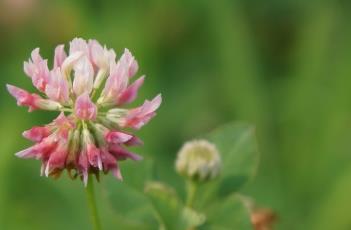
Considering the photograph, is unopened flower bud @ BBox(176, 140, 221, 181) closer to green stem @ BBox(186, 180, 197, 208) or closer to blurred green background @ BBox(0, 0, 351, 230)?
green stem @ BBox(186, 180, 197, 208)

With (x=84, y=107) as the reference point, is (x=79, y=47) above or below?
above

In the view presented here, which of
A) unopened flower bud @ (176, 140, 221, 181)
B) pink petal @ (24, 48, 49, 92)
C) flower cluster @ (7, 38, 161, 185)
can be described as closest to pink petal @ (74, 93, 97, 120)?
flower cluster @ (7, 38, 161, 185)

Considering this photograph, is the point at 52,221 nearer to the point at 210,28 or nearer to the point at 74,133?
the point at 210,28

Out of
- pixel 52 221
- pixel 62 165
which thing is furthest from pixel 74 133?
pixel 52 221

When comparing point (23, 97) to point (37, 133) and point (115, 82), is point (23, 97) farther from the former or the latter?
point (115, 82)

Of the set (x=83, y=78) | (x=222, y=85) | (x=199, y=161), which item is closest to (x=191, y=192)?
(x=199, y=161)

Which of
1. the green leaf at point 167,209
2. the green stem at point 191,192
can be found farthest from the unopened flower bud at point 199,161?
the green leaf at point 167,209
